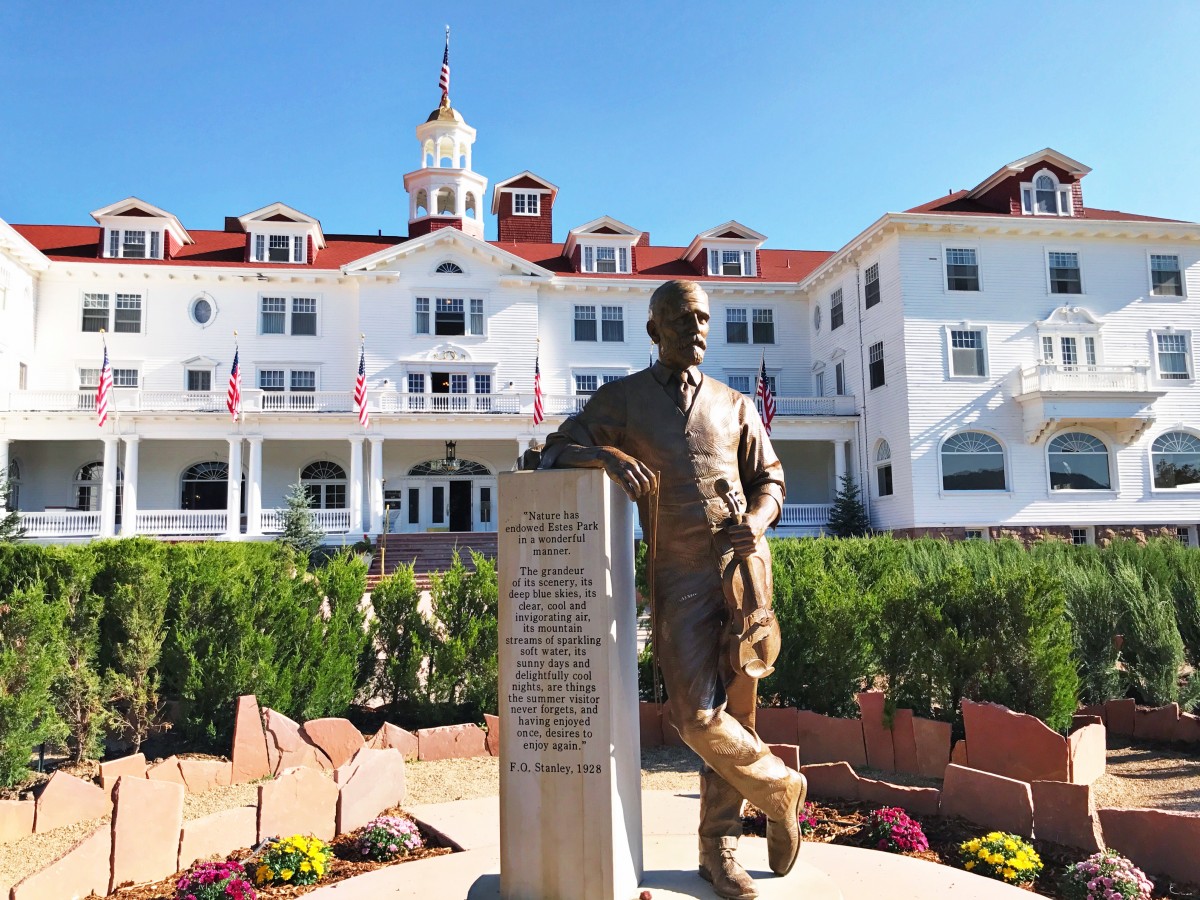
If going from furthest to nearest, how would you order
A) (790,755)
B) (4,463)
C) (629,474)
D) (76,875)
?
(4,463), (790,755), (76,875), (629,474)

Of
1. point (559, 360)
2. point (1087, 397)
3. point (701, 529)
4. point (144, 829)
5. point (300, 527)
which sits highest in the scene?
point (559, 360)

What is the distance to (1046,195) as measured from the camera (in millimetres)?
32062

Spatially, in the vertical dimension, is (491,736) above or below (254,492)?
below

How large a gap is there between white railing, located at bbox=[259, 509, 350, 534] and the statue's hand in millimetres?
27918

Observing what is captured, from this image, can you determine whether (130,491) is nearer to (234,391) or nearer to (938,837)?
(234,391)

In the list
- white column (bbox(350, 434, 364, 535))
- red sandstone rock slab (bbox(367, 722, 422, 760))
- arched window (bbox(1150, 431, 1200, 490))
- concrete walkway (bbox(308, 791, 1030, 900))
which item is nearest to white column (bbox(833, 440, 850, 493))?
arched window (bbox(1150, 431, 1200, 490))

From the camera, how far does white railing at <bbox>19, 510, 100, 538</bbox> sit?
1148 inches

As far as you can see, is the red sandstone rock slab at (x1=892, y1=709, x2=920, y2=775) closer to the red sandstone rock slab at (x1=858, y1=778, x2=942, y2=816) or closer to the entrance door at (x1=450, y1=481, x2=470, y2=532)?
the red sandstone rock slab at (x1=858, y1=778, x2=942, y2=816)

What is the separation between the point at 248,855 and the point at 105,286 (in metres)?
32.9

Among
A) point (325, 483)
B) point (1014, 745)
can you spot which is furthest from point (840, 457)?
point (1014, 745)

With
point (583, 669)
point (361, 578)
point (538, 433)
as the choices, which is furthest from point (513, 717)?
point (538, 433)

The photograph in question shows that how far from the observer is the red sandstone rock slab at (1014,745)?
6855mm

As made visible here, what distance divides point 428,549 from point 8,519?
11.9 meters

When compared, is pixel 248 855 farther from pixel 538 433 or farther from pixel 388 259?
pixel 388 259
